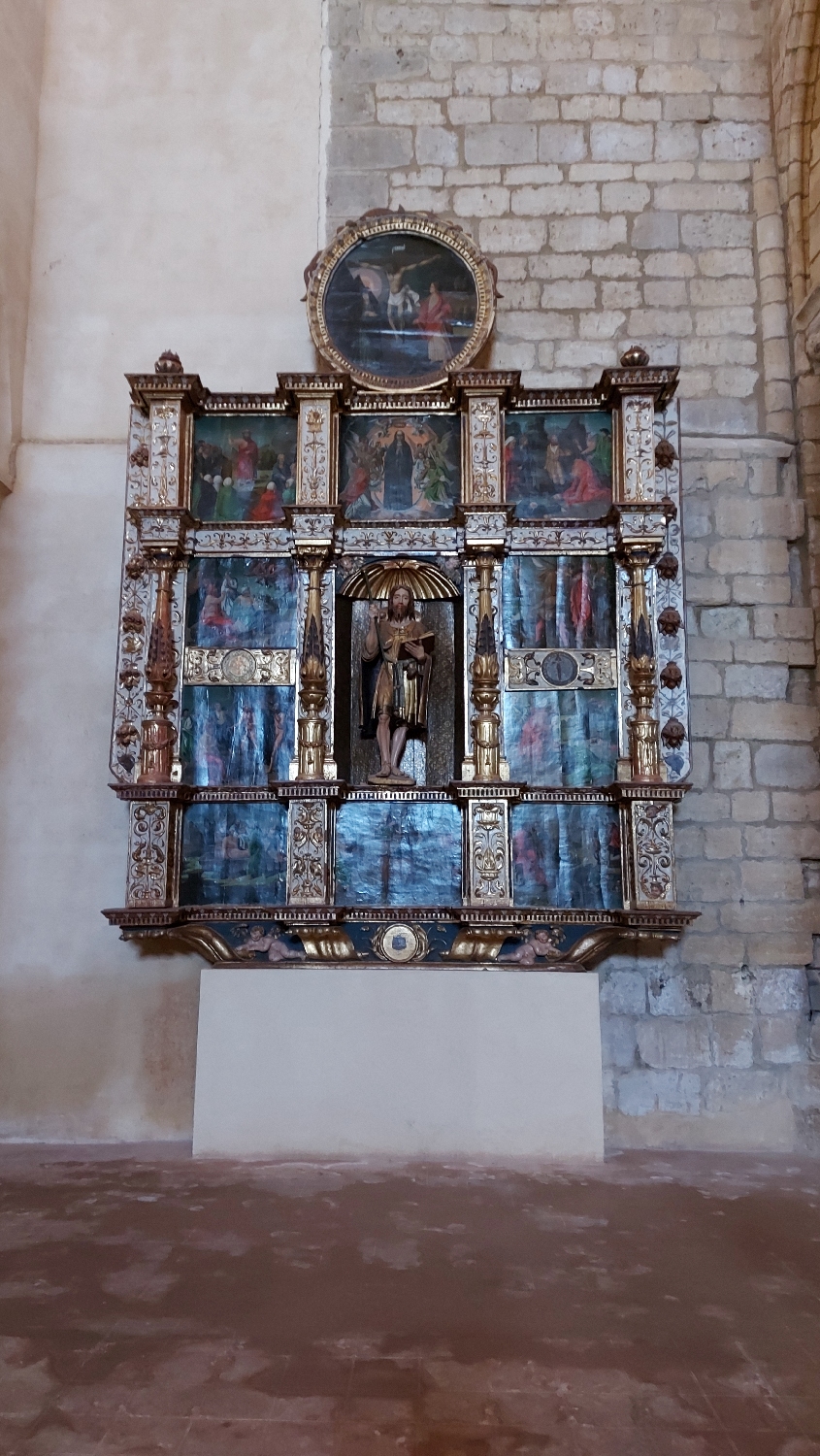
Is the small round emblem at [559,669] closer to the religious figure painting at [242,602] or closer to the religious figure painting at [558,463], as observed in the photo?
the religious figure painting at [558,463]

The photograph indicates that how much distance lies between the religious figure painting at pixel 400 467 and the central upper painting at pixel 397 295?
354 mm

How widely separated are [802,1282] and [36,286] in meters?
7.35

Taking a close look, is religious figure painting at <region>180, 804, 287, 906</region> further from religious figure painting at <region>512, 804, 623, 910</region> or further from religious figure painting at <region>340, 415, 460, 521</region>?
religious figure painting at <region>340, 415, 460, 521</region>

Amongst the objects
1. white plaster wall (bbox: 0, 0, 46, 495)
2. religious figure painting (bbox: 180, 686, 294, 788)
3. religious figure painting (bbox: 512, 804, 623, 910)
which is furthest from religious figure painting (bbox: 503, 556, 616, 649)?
white plaster wall (bbox: 0, 0, 46, 495)

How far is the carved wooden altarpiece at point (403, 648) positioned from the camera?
555 cm

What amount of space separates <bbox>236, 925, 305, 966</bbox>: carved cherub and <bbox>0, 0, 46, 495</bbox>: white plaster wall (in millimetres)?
3507

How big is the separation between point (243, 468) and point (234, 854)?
2360mm

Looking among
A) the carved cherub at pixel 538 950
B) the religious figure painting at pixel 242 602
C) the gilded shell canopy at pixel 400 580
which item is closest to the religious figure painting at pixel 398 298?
the gilded shell canopy at pixel 400 580

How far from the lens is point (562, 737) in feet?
19.0

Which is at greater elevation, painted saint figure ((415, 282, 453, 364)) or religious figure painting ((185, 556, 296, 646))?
painted saint figure ((415, 282, 453, 364))

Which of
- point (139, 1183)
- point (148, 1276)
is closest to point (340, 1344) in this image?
point (148, 1276)

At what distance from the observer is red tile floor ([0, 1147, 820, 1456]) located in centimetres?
253

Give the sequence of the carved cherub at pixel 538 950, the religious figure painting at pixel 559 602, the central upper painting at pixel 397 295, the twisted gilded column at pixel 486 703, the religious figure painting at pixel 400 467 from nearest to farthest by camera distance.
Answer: the carved cherub at pixel 538 950, the twisted gilded column at pixel 486 703, the religious figure painting at pixel 559 602, the religious figure painting at pixel 400 467, the central upper painting at pixel 397 295

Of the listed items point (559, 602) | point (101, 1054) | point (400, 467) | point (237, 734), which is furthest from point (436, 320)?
point (101, 1054)
